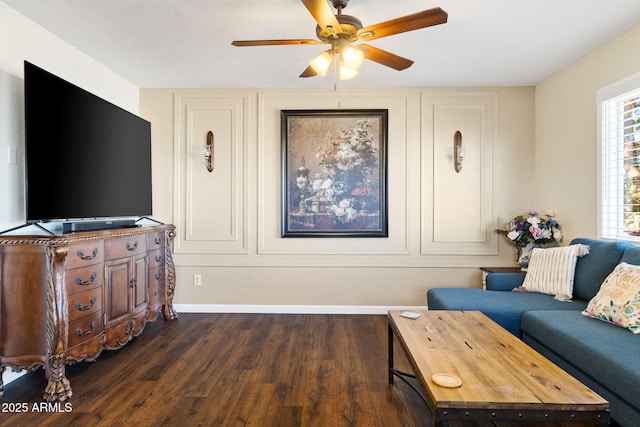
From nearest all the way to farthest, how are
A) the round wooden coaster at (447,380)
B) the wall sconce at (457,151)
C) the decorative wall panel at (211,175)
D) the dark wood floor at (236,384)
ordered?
the round wooden coaster at (447,380) → the dark wood floor at (236,384) → the wall sconce at (457,151) → the decorative wall panel at (211,175)

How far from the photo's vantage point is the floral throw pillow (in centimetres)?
200

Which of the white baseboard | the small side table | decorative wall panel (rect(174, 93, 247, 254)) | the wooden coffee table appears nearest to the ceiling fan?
the wooden coffee table

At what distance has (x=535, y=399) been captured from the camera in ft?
4.14

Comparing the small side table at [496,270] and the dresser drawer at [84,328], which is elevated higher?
the small side table at [496,270]

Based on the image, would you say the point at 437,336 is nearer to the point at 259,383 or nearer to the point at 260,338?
the point at 259,383

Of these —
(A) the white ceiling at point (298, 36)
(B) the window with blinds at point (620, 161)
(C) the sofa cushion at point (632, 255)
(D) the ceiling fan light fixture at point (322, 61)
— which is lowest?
(C) the sofa cushion at point (632, 255)

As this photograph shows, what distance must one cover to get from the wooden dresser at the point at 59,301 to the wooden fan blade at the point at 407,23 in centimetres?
212

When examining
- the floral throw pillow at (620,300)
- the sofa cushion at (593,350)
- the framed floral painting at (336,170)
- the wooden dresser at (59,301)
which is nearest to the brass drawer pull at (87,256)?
the wooden dresser at (59,301)

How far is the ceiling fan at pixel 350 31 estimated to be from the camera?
1.71 m

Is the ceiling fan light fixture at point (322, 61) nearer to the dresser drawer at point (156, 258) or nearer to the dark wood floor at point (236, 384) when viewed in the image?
the dark wood floor at point (236, 384)

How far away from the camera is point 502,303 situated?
263 cm

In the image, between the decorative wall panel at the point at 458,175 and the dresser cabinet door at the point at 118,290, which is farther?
the decorative wall panel at the point at 458,175

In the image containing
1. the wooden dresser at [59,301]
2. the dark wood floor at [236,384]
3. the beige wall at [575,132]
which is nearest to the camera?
the dark wood floor at [236,384]

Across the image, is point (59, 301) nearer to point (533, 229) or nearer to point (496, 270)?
point (496, 270)
